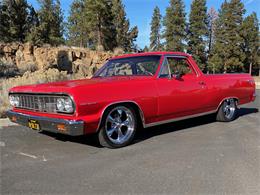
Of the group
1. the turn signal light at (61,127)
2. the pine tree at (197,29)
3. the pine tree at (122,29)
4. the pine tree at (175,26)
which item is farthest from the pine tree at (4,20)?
the pine tree at (197,29)

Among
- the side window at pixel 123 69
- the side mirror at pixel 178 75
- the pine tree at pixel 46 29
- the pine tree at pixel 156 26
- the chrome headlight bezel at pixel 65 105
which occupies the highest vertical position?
the pine tree at pixel 156 26

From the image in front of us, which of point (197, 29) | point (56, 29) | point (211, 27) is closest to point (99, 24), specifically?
point (56, 29)

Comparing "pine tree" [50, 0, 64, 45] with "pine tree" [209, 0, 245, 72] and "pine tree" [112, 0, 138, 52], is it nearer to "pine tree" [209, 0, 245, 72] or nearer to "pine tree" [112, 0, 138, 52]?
"pine tree" [112, 0, 138, 52]

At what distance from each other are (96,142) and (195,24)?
152 feet

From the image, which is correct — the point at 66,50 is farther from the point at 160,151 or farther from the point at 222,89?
the point at 160,151

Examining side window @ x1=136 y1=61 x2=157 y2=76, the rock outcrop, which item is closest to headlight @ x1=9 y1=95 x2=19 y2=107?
side window @ x1=136 y1=61 x2=157 y2=76

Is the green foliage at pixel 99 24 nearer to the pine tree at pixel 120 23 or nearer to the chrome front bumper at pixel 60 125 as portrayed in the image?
the pine tree at pixel 120 23

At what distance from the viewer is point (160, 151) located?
482 centimetres

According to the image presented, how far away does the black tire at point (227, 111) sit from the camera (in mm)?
7141

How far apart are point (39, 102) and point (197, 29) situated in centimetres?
4700

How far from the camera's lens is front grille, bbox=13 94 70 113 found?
4.72 m

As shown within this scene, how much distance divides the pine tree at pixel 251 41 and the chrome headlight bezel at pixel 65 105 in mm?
51575

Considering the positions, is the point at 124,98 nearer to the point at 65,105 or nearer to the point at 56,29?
the point at 65,105

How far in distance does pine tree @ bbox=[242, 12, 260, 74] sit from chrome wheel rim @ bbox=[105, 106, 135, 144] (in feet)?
166
